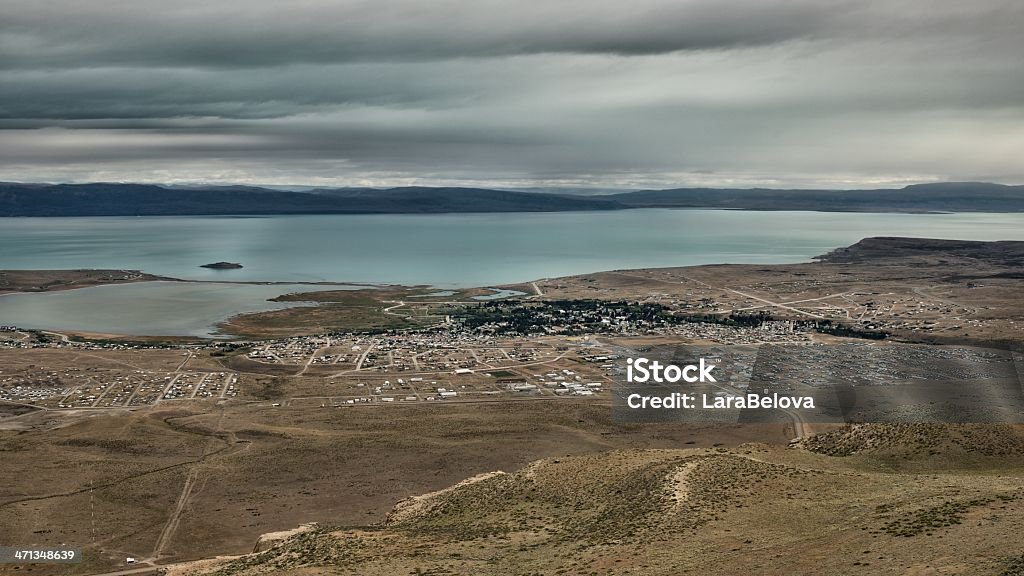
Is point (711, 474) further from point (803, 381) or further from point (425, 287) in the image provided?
point (425, 287)

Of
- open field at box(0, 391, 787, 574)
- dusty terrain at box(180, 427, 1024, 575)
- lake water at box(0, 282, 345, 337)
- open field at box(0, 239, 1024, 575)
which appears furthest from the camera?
lake water at box(0, 282, 345, 337)

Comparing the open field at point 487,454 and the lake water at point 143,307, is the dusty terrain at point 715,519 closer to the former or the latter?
the open field at point 487,454

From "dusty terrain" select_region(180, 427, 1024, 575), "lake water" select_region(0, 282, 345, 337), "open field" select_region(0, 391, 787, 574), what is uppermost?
"dusty terrain" select_region(180, 427, 1024, 575)

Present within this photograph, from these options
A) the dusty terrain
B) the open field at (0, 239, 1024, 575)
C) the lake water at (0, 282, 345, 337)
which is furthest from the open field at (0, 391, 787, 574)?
the lake water at (0, 282, 345, 337)

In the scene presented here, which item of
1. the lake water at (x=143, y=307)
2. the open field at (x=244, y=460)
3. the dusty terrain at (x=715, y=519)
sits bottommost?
the lake water at (x=143, y=307)

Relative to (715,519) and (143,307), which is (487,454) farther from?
(143,307)

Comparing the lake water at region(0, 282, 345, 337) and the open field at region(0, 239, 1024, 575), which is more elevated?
the open field at region(0, 239, 1024, 575)

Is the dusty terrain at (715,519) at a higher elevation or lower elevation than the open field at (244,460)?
higher

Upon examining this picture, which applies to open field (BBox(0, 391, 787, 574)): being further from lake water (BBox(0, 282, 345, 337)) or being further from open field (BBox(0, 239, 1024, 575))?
lake water (BBox(0, 282, 345, 337))

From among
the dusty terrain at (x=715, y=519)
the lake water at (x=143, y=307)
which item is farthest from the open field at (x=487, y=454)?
the lake water at (x=143, y=307)

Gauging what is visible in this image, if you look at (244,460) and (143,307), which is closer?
(244,460)

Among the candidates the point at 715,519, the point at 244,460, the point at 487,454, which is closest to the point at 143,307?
the point at 244,460

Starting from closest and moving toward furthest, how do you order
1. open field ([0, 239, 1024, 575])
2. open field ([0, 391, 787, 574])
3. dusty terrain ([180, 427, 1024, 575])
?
dusty terrain ([180, 427, 1024, 575]) → open field ([0, 239, 1024, 575]) → open field ([0, 391, 787, 574])
